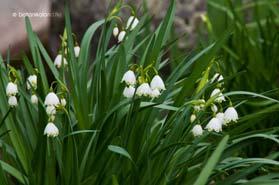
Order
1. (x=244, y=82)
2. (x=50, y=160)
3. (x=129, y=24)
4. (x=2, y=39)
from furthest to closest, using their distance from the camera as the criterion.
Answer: (x=2, y=39)
(x=244, y=82)
(x=129, y=24)
(x=50, y=160)

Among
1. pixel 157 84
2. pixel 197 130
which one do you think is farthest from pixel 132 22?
pixel 197 130

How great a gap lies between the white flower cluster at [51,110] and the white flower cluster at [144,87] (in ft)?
0.73

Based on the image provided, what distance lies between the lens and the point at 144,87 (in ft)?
6.77

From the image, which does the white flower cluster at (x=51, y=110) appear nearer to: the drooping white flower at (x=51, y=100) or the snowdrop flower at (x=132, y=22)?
the drooping white flower at (x=51, y=100)

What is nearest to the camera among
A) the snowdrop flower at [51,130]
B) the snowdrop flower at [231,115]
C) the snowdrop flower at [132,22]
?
the snowdrop flower at [51,130]

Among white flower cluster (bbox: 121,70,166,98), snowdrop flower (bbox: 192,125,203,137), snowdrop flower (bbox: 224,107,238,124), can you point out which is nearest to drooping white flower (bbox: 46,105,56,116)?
white flower cluster (bbox: 121,70,166,98)

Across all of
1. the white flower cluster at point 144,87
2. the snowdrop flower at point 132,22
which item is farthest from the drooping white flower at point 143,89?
the snowdrop flower at point 132,22

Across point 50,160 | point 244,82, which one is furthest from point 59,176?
point 244,82

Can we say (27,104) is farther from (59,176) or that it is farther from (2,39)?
(2,39)

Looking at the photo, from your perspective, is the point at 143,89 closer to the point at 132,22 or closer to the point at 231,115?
the point at 231,115

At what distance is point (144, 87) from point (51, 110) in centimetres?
30

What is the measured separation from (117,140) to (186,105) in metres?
0.25

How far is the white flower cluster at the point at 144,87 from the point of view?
2.07m

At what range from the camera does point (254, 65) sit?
3555 mm
